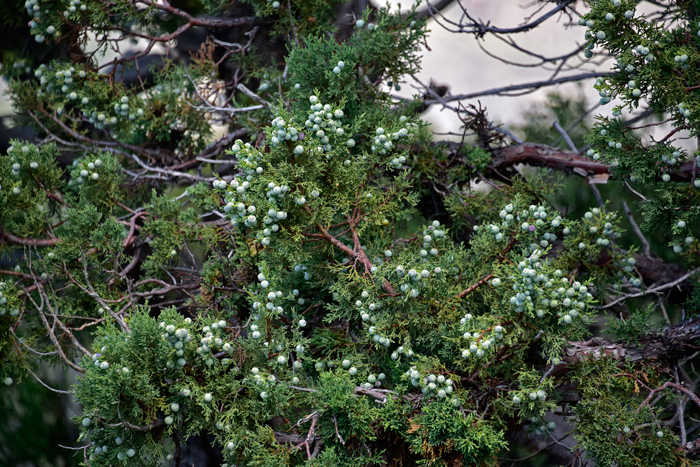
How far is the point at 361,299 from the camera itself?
3.93ft

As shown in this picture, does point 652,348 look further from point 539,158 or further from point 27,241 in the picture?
point 27,241

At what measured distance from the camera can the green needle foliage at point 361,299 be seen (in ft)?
3.65

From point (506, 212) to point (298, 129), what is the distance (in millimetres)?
499

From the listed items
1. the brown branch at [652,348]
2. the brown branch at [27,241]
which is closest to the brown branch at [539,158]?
the brown branch at [652,348]

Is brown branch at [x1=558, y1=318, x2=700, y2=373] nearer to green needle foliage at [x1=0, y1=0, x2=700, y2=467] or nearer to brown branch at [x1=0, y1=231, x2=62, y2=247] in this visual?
green needle foliage at [x1=0, y1=0, x2=700, y2=467]

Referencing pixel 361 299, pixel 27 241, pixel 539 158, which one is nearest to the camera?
pixel 361 299

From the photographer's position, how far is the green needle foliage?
43.8 inches

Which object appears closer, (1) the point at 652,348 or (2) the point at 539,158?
(1) the point at 652,348

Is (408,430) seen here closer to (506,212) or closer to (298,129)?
(506,212)

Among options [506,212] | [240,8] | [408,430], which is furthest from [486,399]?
[240,8]

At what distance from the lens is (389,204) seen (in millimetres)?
1249

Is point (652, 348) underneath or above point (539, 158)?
underneath

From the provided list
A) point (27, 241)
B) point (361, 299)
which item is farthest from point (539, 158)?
point (27, 241)

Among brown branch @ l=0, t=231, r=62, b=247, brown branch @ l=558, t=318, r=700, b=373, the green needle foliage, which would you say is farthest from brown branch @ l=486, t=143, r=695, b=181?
brown branch @ l=0, t=231, r=62, b=247
